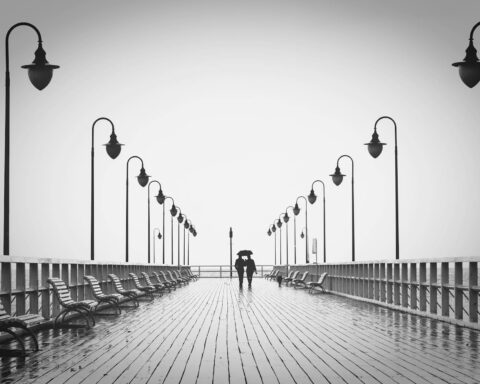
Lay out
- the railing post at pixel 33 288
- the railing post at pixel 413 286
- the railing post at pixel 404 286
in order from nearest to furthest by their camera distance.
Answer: the railing post at pixel 33 288, the railing post at pixel 413 286, the railing post at pixel 404 286

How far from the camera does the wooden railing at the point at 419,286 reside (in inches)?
599

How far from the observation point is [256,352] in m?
11.5

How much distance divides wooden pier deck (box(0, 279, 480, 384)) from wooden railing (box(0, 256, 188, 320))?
712mm

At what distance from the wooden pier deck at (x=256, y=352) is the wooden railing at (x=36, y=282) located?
0.71m

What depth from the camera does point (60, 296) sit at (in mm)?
14945

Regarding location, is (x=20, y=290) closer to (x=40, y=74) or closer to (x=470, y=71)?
(x=40, y=74)

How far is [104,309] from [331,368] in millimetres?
13715

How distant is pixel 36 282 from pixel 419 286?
858 centimetres

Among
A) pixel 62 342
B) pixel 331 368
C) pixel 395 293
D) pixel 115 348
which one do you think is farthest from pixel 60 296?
pixel 395 293

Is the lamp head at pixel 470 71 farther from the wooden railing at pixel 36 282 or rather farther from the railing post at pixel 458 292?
the wooden railing at pixel 36 282

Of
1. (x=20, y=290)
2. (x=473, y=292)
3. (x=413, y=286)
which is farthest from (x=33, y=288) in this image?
(x=413, y=286)

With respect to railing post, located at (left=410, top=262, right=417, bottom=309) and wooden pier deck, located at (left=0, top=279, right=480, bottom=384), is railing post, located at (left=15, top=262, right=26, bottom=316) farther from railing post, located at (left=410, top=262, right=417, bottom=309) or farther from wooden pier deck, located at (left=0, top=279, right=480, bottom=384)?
railing post, located at (left=410, top=262, right=417, bottom=309)

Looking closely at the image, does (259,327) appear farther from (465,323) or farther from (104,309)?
(104,309)

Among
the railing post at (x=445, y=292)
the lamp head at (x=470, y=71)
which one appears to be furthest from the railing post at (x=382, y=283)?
the lamp head at (x=470, y=71)
